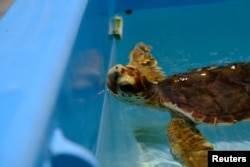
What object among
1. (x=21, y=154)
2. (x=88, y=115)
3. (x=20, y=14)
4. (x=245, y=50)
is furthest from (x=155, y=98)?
(x=21, y=154)

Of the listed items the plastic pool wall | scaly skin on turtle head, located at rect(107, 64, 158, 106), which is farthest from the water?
scaly skin on turtle head, located at rect(107, 64, 158, 106)

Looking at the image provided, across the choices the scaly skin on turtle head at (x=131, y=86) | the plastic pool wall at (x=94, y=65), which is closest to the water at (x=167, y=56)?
the plastic pool wall at (x=94, y=65)

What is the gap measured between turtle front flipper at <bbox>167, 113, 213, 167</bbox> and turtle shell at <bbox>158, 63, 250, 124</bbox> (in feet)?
0.11

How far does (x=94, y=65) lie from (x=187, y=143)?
367 millimetres

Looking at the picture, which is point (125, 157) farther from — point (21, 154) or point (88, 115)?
point (21, 154)

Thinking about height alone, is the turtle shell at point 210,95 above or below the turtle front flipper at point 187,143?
above

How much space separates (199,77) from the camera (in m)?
1.22

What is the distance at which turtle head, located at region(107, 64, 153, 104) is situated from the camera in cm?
111

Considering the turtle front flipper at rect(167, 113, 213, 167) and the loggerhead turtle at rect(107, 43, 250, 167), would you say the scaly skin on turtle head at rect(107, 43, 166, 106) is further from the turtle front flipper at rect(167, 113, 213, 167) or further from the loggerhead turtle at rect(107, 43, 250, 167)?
the turtle front flipper at rect(167, 113, 213, 167)

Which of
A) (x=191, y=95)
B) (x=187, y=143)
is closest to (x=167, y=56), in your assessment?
(x=191, y=95)

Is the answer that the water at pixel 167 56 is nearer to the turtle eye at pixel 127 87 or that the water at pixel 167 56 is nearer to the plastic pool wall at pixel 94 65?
the plastic pool wall at pixel 94 65

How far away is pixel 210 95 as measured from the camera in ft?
3.90

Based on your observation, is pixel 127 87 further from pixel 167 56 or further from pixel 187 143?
pixel 167 56

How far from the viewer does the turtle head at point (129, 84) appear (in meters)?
1.11
